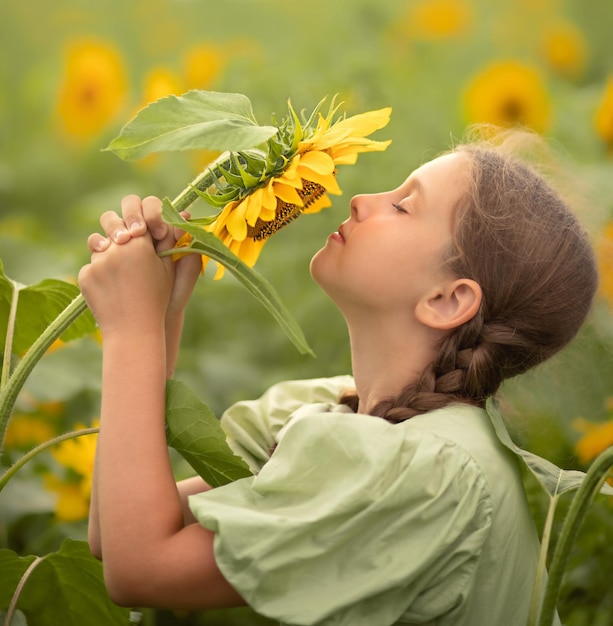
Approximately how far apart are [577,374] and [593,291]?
0.11m

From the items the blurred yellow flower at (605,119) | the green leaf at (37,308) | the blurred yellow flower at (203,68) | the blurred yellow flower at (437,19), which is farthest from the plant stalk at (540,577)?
the blurred yellow flower at (437,19)

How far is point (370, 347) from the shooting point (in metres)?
1.05

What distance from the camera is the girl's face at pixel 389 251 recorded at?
103 cm

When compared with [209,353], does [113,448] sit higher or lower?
higher

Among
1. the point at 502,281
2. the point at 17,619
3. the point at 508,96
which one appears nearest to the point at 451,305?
the point at 502,281

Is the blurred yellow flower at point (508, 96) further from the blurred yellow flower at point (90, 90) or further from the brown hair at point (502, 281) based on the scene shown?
the brown hair at point (502, 281)

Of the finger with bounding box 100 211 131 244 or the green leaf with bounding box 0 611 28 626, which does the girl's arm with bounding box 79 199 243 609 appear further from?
the green leaf with bounding box 0 611 28 626

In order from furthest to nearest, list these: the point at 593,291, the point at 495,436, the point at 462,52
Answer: the point at 462,52 → the point at 593,291 → the point at 495,436

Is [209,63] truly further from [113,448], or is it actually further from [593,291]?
[113,448]

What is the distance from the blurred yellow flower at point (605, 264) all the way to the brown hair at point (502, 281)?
0.21ft

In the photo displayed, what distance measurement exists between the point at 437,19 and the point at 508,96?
0.57 m

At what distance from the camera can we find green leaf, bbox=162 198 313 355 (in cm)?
82

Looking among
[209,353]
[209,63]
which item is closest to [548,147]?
[209,353]


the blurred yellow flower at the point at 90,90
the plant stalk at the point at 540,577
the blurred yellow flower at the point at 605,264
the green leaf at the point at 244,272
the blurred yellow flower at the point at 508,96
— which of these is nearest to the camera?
the green leaf at the point at 244,272
